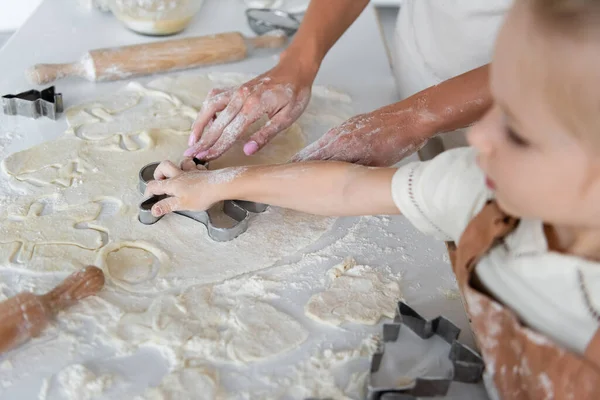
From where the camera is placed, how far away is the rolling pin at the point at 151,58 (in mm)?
1361

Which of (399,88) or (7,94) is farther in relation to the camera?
(399,88)

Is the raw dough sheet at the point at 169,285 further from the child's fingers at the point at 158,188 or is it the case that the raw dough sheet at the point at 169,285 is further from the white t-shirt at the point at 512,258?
the white t-shirt at the point at 512,258

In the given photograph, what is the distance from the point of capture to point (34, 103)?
1231 mm

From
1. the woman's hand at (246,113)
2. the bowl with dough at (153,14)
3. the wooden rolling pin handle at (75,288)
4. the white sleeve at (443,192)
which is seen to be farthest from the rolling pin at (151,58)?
the white sleeve at (443,192)

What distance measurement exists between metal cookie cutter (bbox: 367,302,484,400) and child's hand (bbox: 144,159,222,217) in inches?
13.8

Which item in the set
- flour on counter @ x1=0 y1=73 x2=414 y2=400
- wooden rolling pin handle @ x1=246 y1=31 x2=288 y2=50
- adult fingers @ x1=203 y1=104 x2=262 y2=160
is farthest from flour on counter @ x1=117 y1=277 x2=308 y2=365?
wooden rolling pin handle @ x1=246 y1=31 x2=288 y2=50

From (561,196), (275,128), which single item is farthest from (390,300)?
(275,128)

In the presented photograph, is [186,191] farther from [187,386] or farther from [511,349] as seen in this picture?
[511,349]

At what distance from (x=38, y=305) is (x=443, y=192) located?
0.56 meters

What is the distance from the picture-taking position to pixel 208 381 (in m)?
0.78

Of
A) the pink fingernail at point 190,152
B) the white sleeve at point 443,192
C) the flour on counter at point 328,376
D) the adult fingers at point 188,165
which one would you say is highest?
the white sleeve at point 443,192

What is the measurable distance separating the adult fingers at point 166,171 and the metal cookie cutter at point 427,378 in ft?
1.43

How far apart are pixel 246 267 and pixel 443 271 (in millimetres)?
318

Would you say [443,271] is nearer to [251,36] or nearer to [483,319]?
[483,319]
